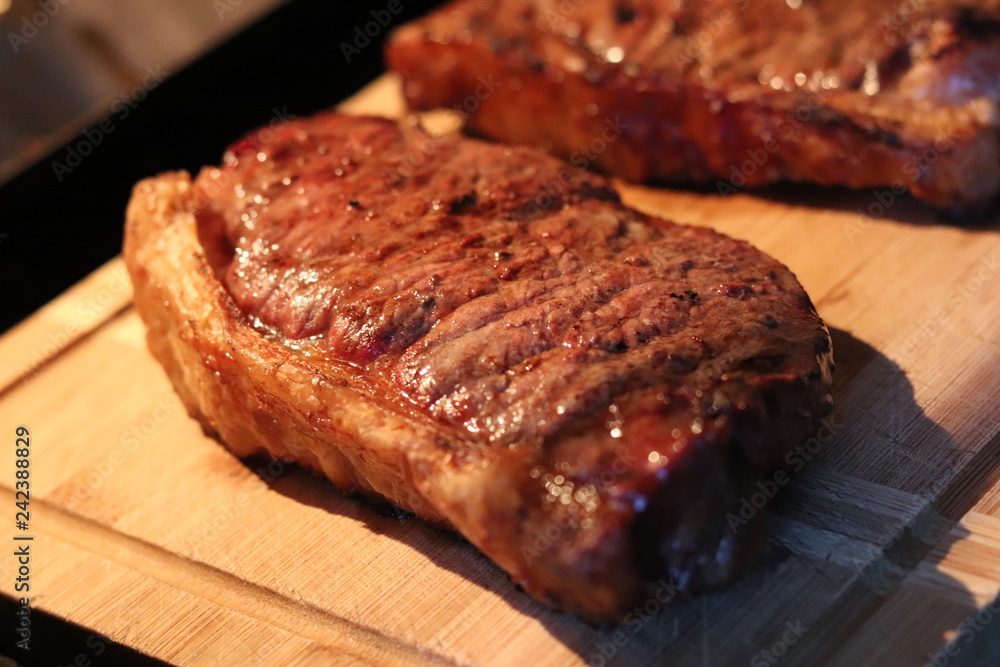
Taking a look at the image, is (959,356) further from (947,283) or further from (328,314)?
(328,314)

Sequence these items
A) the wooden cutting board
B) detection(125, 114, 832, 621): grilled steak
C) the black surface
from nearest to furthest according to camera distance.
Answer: detection(125, 114, 832, 621): grilled steak, the wooden cutting board, the black surface

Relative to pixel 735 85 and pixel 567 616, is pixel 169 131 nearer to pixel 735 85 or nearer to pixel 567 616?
pixel 735 85

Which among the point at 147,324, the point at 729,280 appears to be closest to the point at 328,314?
the point at 147,324

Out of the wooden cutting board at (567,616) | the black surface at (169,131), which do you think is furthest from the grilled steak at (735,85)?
the black surface at (169,131)

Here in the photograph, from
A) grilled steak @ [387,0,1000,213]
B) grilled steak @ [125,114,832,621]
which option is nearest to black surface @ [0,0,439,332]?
grilled steak @ [387,0,1000,213]

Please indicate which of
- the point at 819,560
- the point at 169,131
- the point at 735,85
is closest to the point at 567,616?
the point at 819,560

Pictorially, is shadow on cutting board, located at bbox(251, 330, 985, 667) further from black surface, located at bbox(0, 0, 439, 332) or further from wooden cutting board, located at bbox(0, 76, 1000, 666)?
black surface, located at bbox(0, 0, 439, 332)

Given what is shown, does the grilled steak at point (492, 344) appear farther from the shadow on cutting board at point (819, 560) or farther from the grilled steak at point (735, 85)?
the grilled steak at point (735, 85)
